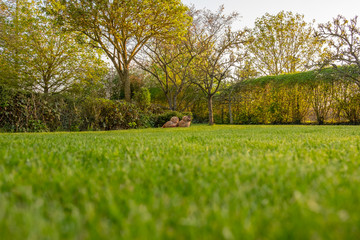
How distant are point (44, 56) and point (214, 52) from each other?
12.6 meters

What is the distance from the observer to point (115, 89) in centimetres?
2011

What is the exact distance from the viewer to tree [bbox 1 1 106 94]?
619 inches

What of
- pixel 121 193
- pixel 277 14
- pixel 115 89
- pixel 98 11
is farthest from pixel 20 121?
pixel 277 14

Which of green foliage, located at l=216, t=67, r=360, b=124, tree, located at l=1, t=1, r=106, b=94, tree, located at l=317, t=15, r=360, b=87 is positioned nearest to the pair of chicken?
green foliage, located at l=216, t=67, r=360, b=124

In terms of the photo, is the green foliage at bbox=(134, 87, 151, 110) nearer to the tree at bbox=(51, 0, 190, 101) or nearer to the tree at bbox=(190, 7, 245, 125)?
the tree at bbox=(190, 7, 245, 125)

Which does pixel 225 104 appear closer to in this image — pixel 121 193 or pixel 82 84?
pixel 82 84

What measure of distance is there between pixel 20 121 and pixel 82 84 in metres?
10.9

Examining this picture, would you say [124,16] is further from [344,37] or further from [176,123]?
[344,37]

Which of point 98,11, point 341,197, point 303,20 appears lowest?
point 341,197

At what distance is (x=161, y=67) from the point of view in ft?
59.1

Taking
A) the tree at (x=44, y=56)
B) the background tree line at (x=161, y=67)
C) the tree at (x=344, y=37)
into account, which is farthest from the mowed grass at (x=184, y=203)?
the tree at (x=44, y=56)

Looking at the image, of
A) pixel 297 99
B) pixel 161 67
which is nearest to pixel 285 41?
pixel 297 99

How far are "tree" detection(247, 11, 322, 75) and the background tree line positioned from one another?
803 cm

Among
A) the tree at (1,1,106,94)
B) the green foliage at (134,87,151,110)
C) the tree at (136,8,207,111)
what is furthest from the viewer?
the tree at (1,1,106,94)
